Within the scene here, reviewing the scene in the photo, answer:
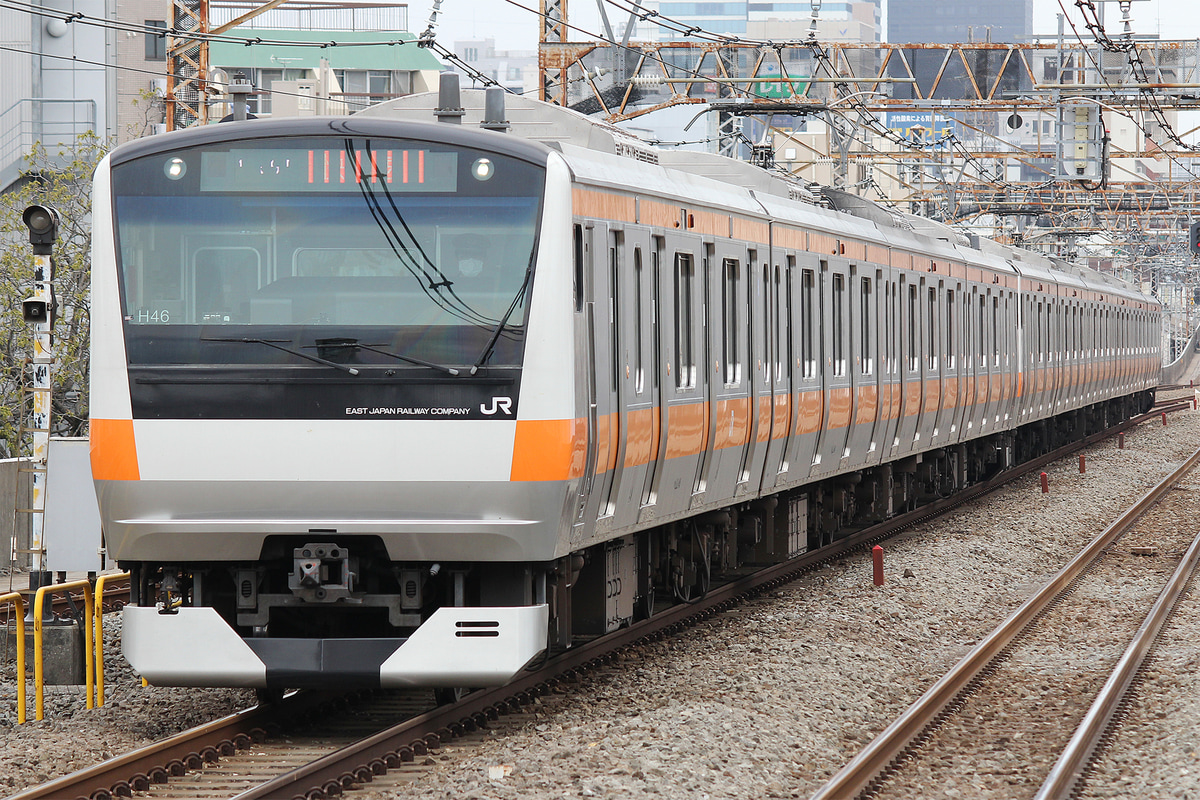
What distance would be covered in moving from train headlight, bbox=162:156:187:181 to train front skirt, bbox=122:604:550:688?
2045 millimetres

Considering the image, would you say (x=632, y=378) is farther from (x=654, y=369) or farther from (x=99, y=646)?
(x=99, y=646)

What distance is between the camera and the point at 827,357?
14789 millimetres

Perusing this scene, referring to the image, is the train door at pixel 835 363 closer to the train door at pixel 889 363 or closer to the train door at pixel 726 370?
the train door at pixel 889 363

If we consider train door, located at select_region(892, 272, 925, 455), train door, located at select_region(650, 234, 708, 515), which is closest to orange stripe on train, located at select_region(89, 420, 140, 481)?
train door, located at select_region(650, 234, 708, 515)

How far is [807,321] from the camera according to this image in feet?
46.3

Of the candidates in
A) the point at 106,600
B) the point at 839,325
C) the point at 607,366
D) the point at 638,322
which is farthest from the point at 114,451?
the point at 839,325

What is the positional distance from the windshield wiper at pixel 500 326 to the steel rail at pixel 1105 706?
3119mm

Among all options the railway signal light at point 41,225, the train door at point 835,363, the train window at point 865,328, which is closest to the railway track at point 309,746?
the railway signal light at point 41,225

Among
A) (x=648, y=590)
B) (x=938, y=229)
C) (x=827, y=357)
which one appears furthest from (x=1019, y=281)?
(x=648, y=590)

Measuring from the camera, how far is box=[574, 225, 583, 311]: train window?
868 cm

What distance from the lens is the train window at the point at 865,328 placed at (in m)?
16.0

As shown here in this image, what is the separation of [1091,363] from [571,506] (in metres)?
27.7

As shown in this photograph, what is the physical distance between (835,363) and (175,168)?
776 centimetres

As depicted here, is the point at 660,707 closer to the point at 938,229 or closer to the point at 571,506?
the point at 571,506
